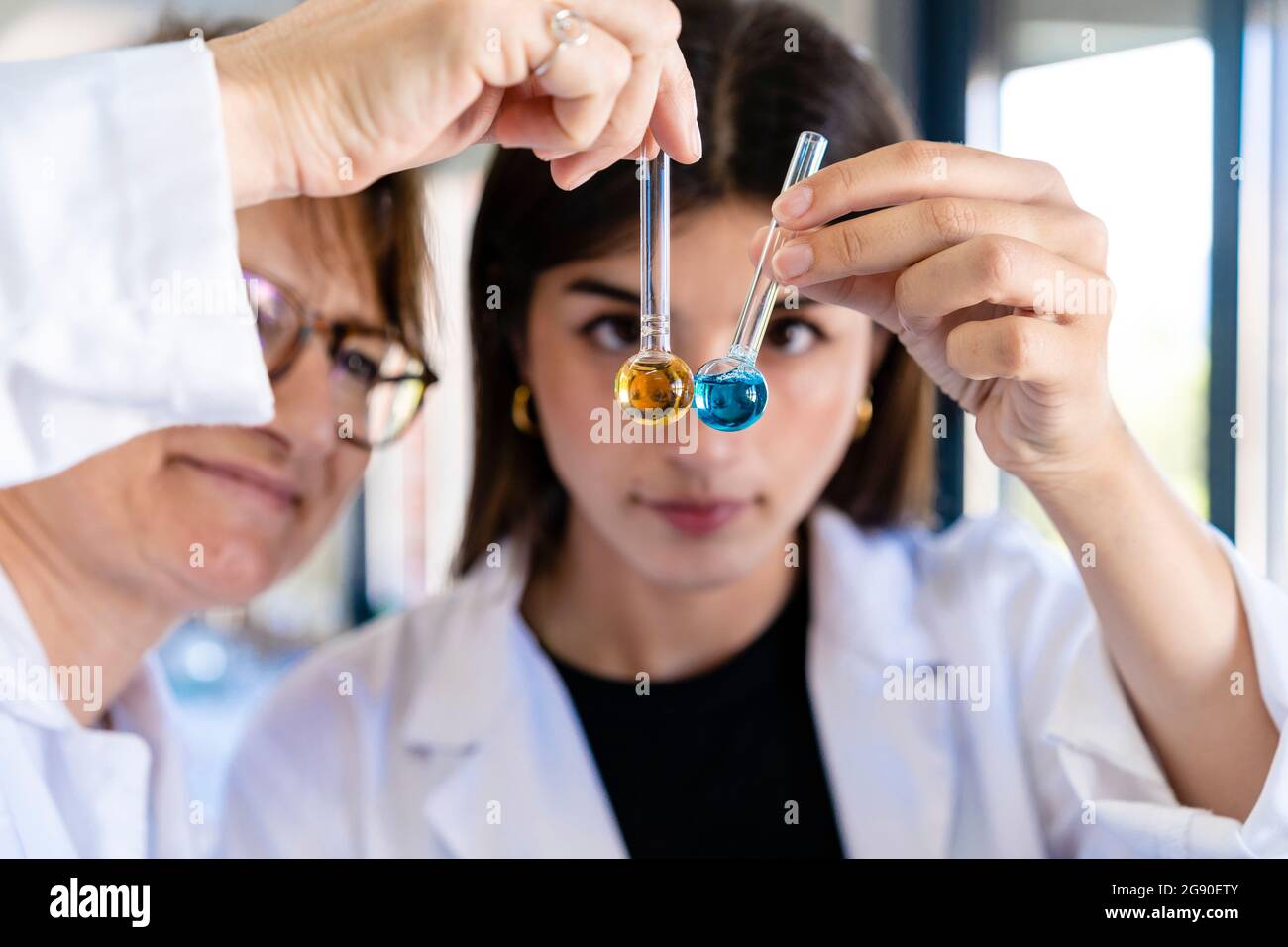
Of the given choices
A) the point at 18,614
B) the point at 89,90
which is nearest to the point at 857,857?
the point at 18,614

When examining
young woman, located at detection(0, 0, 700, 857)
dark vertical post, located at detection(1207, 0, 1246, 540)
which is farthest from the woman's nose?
dark vertical post, located at detection(1207, 0, 1246, 540)

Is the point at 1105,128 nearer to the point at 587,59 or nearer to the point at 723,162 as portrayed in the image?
the point at 723,162

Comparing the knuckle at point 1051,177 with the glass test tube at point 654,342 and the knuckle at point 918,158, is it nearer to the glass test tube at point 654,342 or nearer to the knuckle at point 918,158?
the knuckle at point 918,158

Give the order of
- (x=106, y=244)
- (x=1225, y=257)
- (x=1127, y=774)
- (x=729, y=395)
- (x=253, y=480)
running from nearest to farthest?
(x=106, y=244) < (x=729, y=395) < (x=1127, y=774) < (x=253, y=480) < (x=1225, y=257)

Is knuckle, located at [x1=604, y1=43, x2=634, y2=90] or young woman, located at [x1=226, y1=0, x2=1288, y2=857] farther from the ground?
knuckle, located at [x1=604, y1=43, x2=634, y2=90]

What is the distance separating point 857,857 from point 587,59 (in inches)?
27.2

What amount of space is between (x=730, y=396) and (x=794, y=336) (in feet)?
1.28

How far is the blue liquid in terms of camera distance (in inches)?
22.0

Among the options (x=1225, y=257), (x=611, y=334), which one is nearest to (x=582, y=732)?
(x=611, y=334)

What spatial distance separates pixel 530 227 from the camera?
0.97m

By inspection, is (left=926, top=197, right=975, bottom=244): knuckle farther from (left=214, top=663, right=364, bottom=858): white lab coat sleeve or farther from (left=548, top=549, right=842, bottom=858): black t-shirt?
(left=214, top=663, right=364, bottom=858): white lab coat sleeve

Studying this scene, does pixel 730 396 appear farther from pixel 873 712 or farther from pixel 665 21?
pixel 873 712

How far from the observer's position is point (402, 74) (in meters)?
0.52

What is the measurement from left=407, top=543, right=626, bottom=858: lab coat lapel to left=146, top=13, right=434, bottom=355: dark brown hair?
0.93 ft
